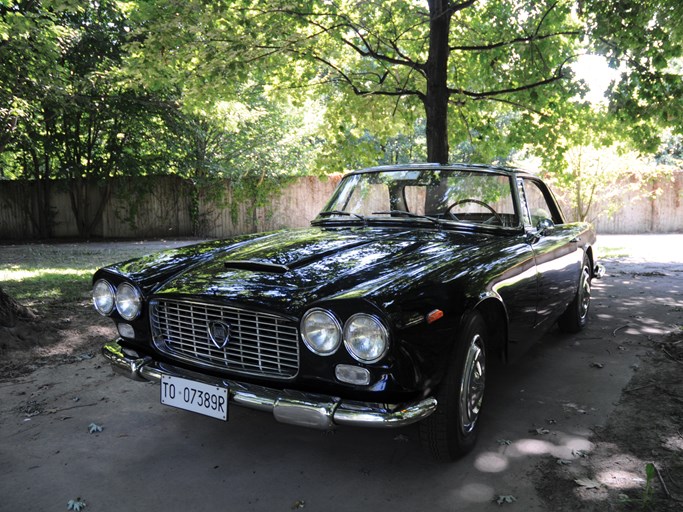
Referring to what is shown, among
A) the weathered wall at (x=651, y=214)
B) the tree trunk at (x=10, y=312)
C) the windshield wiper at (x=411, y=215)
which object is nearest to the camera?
the windshield wiper at (x=411, y=215)

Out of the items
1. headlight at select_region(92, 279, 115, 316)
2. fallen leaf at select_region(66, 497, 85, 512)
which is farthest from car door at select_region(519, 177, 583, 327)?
fallen leaf at select_region(66, 497, 85, 512)

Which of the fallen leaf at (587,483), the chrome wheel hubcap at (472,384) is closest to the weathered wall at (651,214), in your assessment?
the chrome wheel hubcap at (472,384)

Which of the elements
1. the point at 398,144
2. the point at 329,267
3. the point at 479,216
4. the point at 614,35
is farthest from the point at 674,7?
the point at 398,144

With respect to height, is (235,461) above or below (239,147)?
below

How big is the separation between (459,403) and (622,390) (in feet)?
6.02

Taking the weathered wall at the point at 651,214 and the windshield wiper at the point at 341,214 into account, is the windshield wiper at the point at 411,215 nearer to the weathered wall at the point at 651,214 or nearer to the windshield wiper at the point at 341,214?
the windshield wiper at the point at 341,214

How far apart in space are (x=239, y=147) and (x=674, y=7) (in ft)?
47.5

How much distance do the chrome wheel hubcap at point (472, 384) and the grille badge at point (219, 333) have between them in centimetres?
122

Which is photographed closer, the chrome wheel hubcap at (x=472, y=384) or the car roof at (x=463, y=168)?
the chrome wheel hubcap at (x=472, y=384)

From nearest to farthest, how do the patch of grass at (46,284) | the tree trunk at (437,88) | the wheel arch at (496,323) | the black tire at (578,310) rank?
the wheel arch at (496,323)
the black tire at (578,310)
the patch of grass at (46,284)
the tree trunk at (437,88)

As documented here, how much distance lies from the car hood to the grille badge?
166 mm

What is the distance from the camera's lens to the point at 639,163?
1494 centimetres

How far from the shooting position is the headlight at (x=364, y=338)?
243 cm

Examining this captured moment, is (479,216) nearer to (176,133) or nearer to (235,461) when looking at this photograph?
(235,461)
